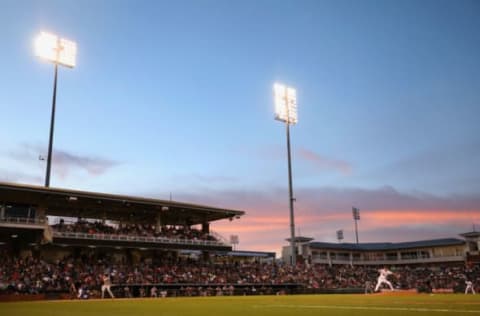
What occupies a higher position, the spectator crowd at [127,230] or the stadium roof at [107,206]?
the stadium roof at [107,206]

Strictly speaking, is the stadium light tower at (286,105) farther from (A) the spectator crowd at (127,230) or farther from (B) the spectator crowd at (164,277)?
(A) the spectator crowd at (127,230)

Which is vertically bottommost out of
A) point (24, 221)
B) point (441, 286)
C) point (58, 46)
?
point (441, 286)

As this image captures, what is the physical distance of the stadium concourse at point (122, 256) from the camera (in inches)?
1395

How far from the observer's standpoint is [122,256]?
4841cm

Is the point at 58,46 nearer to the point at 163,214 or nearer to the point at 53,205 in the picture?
the point at 53,205

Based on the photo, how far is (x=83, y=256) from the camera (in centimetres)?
4544

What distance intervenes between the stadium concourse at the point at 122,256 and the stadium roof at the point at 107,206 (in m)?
0.09

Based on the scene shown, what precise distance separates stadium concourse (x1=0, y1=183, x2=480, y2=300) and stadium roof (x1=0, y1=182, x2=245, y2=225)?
→ 0.31ft

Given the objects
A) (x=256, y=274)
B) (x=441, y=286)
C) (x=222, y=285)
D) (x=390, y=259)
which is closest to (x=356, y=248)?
(x=390, y=259)

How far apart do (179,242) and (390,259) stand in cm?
6049

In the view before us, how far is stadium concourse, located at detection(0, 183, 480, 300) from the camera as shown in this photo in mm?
35438

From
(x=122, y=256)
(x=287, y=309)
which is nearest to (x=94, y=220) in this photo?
(x=122, y=256)

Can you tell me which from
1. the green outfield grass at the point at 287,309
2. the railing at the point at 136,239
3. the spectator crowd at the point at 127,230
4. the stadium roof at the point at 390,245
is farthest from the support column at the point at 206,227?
the green outfield grass at the point at 287,309

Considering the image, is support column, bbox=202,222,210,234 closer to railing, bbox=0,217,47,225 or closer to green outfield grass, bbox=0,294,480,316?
railing, bbox=0,217,47,225
